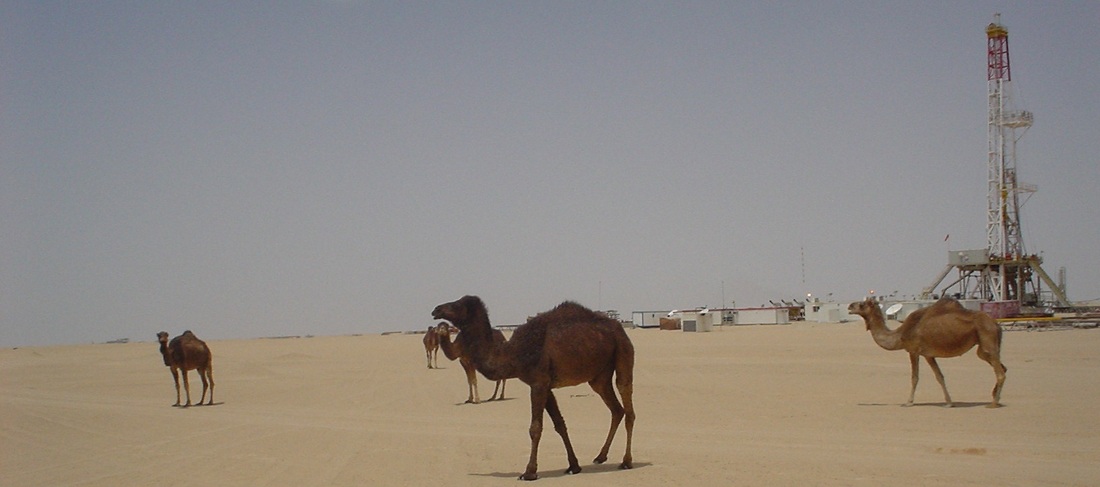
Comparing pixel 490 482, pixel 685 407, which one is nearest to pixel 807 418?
pixel 685 407

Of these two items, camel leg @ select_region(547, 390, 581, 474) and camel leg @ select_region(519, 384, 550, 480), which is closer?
camel leg @ select_region(519, 384, 550, 480)

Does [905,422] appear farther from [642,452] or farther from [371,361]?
[371,361]

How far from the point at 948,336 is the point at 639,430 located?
7.52m

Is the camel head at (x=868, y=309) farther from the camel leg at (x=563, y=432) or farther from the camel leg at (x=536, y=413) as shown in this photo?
the camel leg at (x=536, y=413)

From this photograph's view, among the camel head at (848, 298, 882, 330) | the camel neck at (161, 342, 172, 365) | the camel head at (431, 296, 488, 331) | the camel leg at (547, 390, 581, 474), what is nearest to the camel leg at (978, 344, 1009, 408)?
the camel head at (848, 298, 882, 330)

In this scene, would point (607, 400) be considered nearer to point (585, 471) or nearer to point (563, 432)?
point (563, 432)

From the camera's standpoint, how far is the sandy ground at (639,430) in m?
12.1

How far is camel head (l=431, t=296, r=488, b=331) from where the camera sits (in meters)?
12.6

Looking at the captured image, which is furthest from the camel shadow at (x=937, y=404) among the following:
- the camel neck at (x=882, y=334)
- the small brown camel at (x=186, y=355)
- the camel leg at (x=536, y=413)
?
the small brown camel at (x=186, y=355)

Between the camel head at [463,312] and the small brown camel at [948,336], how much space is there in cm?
1117

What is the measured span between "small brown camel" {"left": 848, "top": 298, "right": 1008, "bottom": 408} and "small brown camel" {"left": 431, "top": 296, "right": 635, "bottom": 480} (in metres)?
9.44

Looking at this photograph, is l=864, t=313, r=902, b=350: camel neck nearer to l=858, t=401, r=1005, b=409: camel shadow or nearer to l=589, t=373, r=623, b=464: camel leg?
l=858, t=401, r=1005, b=409: camel shadow

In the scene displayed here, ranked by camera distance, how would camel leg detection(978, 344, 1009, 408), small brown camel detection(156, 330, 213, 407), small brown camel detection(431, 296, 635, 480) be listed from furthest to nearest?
small brown camel detection(156, 330, 213, 407) → camel leg detection(978, 344, 1009, 408) → small brown camel detection(431, 296, 635, 480)

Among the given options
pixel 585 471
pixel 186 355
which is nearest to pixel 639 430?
pixel 585 471
